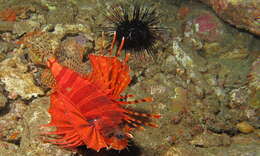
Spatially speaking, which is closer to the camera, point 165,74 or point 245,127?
point 165,74

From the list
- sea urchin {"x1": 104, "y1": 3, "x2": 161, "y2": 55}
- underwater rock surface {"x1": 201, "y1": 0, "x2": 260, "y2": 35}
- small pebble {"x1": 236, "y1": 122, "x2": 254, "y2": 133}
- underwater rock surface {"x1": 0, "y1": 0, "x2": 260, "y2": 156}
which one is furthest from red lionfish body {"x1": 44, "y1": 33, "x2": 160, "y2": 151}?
underwater rock surface {"x1": 201, "y1": 0, "x2": 260, "y2": 35}

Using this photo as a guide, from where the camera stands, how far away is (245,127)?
15.8 ft

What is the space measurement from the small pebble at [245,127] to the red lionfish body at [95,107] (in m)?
3.13

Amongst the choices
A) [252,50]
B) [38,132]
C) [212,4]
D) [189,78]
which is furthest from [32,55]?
[252,50]

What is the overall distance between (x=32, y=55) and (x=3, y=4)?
1971mm

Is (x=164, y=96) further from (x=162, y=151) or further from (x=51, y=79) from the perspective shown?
(x=51, y=79)

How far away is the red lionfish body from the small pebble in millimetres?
3128

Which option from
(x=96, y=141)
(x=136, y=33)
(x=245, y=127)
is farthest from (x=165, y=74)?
(x=96, y=141)

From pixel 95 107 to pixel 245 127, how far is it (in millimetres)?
3802

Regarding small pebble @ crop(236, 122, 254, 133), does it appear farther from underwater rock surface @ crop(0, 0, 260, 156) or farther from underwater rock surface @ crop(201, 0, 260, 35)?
underwater rock surface @ crop(201, 0, 260, 35)

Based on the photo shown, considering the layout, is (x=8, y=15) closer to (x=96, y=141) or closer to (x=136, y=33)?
(x=136, y=33)

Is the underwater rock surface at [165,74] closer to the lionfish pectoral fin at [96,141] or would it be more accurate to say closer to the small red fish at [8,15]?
the small red fish at [8,15]

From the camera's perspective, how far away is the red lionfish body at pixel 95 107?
2484 millimetres

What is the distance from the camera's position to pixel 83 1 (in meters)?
5.86
